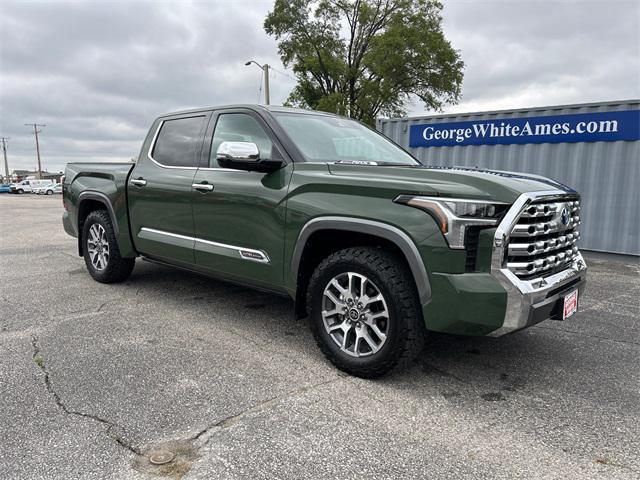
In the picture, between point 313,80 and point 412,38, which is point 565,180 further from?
point 313,80

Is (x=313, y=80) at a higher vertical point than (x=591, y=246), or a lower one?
higher

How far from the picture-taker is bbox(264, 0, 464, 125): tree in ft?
84.6

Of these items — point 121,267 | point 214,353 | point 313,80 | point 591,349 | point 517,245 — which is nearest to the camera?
point 517,245

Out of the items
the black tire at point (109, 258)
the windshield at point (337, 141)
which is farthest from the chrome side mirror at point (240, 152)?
the black tire at point (109, 258)

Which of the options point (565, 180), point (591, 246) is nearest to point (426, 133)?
point (565, 180)

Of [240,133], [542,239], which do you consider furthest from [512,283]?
[240,133]

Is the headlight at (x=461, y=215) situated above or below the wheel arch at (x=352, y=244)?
above

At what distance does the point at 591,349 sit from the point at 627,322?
42.0 inches

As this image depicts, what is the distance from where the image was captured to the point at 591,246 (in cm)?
880

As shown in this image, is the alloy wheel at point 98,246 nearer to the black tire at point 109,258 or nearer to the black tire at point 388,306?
the black tire at point 109,258

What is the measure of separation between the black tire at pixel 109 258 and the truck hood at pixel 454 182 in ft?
10.0

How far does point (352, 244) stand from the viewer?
329 centimetres

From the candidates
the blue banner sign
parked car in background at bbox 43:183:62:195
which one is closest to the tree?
the blue banner sign

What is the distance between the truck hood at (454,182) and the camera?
2.69m
